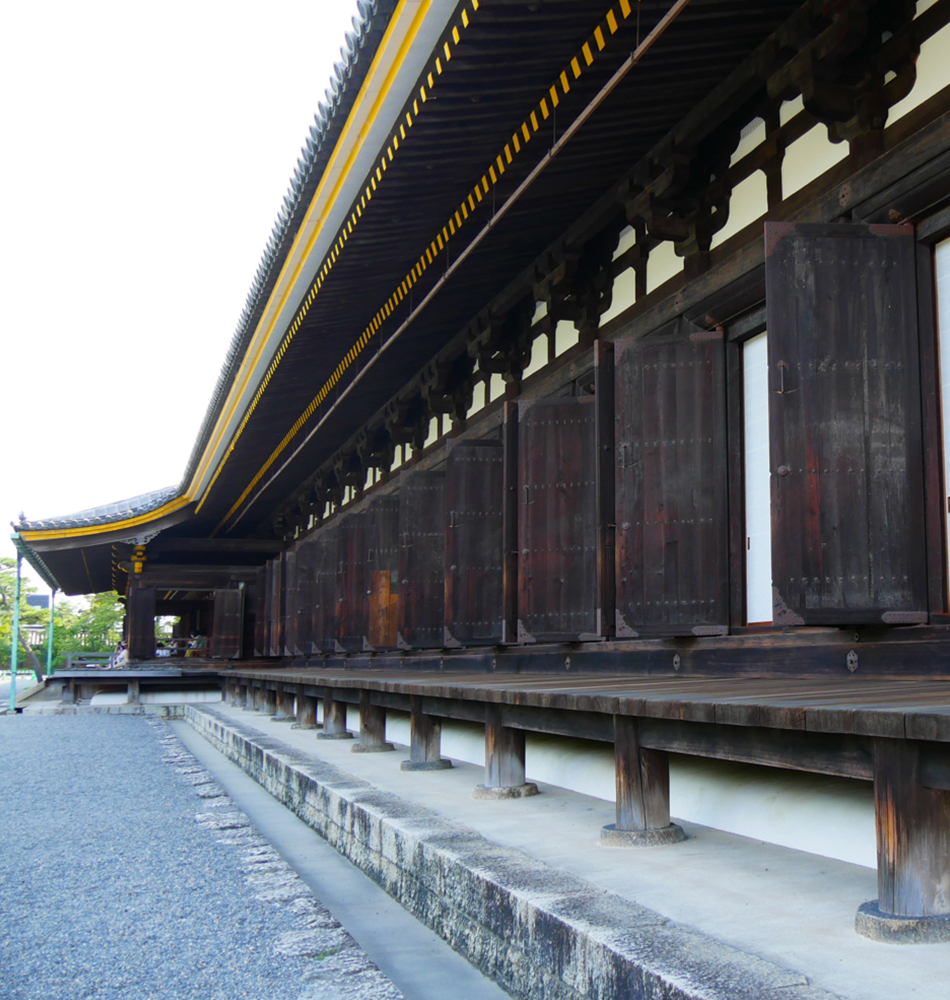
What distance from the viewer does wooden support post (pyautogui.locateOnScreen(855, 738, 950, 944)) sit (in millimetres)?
2254

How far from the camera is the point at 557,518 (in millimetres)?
6781

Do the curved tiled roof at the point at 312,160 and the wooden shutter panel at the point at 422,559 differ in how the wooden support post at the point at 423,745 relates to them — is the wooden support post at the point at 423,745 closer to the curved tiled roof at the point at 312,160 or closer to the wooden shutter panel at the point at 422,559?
the wooden shutter panel at the point at 422,559

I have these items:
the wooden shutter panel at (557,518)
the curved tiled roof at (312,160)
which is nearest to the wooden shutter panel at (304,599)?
the curved tiled roof at (312,160)

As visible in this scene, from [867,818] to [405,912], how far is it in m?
1.83

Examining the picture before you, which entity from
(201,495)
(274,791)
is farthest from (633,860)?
(201,495)

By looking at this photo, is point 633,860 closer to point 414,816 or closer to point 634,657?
point 414,816

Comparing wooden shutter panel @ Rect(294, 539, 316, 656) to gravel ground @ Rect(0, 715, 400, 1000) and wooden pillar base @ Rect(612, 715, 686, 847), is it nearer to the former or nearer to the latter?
gravel ground @ Rect(0, 715, 400, 1000)

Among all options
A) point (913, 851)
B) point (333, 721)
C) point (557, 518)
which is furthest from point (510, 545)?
point (913, 851)

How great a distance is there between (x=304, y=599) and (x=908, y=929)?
13666mm

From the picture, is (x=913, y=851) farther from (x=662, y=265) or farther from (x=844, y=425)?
(x=662, y=265)

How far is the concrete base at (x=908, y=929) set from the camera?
2.24 metres

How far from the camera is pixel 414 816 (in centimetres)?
426

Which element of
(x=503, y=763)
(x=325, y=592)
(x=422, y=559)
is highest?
(x=422, y=559)

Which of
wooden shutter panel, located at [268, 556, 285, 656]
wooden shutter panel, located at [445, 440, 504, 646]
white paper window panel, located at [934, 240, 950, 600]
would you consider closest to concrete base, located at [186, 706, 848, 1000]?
white paper window panel, located at [934, 240, 950, 600]
